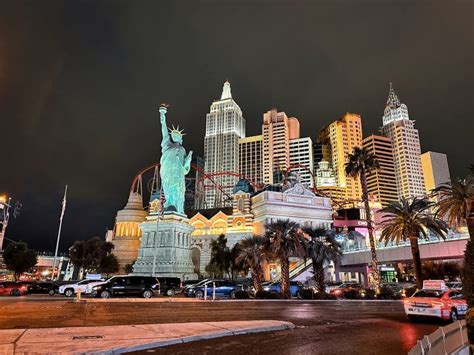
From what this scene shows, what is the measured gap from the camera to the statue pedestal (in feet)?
207

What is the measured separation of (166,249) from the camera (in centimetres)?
6412

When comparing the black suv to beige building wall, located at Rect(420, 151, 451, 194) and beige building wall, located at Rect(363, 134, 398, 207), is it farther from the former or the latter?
beige building wall, located at Rect(420, 151, 451, 194)

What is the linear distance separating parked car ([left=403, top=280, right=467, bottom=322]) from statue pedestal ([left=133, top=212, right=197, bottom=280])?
5043 cm

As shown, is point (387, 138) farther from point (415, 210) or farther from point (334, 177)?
point (415, 210)

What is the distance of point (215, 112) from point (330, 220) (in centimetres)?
12566

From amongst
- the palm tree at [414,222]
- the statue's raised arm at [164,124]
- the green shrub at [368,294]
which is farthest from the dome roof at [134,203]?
the palm tree at [414,222]

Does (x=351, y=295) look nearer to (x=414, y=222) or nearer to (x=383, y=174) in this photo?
(x=414, y=222)

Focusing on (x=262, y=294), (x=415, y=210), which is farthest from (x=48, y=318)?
(x=415, y=210)

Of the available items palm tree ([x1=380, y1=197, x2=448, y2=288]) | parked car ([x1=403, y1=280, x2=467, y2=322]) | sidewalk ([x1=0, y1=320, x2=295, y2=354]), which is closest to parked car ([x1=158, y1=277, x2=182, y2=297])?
palm tree ([x1=380, y1=197, x2=448, y2=288])

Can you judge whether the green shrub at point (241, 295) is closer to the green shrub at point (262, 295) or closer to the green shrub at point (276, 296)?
the green shrub at point (262, 295)

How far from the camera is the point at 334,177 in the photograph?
183 meters

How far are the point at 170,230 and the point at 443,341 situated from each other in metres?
61.3

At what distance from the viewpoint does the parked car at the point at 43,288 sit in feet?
126

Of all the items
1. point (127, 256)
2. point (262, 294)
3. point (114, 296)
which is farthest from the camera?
point (127, 256)
